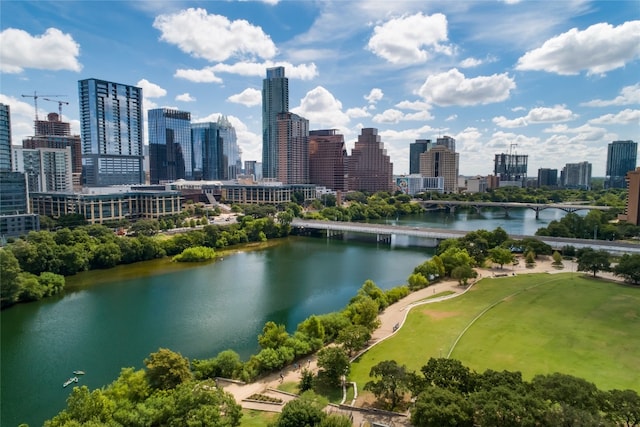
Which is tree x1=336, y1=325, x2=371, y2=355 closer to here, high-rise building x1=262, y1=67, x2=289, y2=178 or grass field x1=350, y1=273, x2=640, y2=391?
grass field x1=350, y1=273, x2=640, y2=391

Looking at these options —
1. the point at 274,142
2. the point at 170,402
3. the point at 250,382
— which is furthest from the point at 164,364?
the point at 274,142

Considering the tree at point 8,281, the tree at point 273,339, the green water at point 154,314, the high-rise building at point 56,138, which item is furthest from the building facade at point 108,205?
the tree at point 273,339

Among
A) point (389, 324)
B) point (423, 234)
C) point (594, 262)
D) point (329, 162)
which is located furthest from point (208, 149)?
point (389, 324)

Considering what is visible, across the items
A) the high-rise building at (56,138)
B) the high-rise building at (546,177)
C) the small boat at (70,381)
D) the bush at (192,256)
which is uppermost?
the high-rise building at (56,138)

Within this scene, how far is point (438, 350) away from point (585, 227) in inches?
1791

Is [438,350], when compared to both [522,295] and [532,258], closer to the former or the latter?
[522,295]

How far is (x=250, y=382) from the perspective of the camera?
55.5 feet

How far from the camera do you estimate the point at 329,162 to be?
379 ft

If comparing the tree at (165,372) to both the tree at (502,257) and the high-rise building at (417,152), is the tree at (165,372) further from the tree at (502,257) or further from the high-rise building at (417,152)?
the high-rise building at (417,152)

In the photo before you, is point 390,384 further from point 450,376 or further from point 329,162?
point 329,162

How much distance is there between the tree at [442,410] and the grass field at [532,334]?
14.4ft

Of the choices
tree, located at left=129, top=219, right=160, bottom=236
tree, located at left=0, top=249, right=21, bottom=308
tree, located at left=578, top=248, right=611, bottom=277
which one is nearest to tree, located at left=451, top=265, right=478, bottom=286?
tree, located at left=578, top=248, right=611, bottom=277

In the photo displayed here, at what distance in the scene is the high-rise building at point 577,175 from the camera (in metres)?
178

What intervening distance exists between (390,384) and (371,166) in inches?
4771
